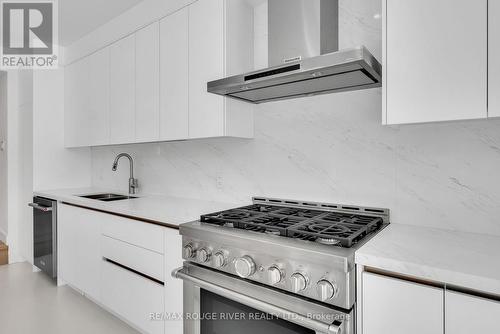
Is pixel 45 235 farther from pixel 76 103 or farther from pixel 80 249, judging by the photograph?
pixel 76 103

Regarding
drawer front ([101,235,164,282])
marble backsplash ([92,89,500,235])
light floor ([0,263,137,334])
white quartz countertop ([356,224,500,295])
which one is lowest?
light floor ([0,263,137,334])

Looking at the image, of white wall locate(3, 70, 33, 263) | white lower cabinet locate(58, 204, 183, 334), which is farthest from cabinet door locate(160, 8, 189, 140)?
white wall locate(3, 70, 33, 263)

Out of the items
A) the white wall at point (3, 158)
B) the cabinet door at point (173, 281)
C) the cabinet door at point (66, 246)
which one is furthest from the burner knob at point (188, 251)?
the white wall at point (3, 158)

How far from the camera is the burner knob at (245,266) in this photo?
1253mm

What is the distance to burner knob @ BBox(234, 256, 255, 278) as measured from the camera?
1.25m

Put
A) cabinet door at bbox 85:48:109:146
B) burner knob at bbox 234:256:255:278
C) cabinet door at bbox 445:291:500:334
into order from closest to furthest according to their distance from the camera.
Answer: cabinet door at bbox 445:291:500:334, burner knob at bbox 234:256:255:278, cabinet door at bbox 85:48:109:146

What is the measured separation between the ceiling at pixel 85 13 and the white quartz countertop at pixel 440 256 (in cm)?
245

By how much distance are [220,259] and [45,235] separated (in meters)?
2.48

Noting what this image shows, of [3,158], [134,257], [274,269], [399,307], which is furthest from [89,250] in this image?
[3,158]

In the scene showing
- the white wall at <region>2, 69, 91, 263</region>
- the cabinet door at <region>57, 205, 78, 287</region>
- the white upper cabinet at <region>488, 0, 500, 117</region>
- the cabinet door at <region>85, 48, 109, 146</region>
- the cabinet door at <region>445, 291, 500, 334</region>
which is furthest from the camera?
the white wall at <region>2, 69, 91, 263</region>

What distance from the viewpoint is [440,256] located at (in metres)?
1.02

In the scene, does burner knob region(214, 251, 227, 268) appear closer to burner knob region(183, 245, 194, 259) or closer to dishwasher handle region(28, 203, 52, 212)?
burner knob region(183, 245, 194, 259)

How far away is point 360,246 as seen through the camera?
3.67 feet

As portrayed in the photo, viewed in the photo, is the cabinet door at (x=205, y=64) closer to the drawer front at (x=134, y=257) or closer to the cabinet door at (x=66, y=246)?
the drawer front at (x=134, y=257)
